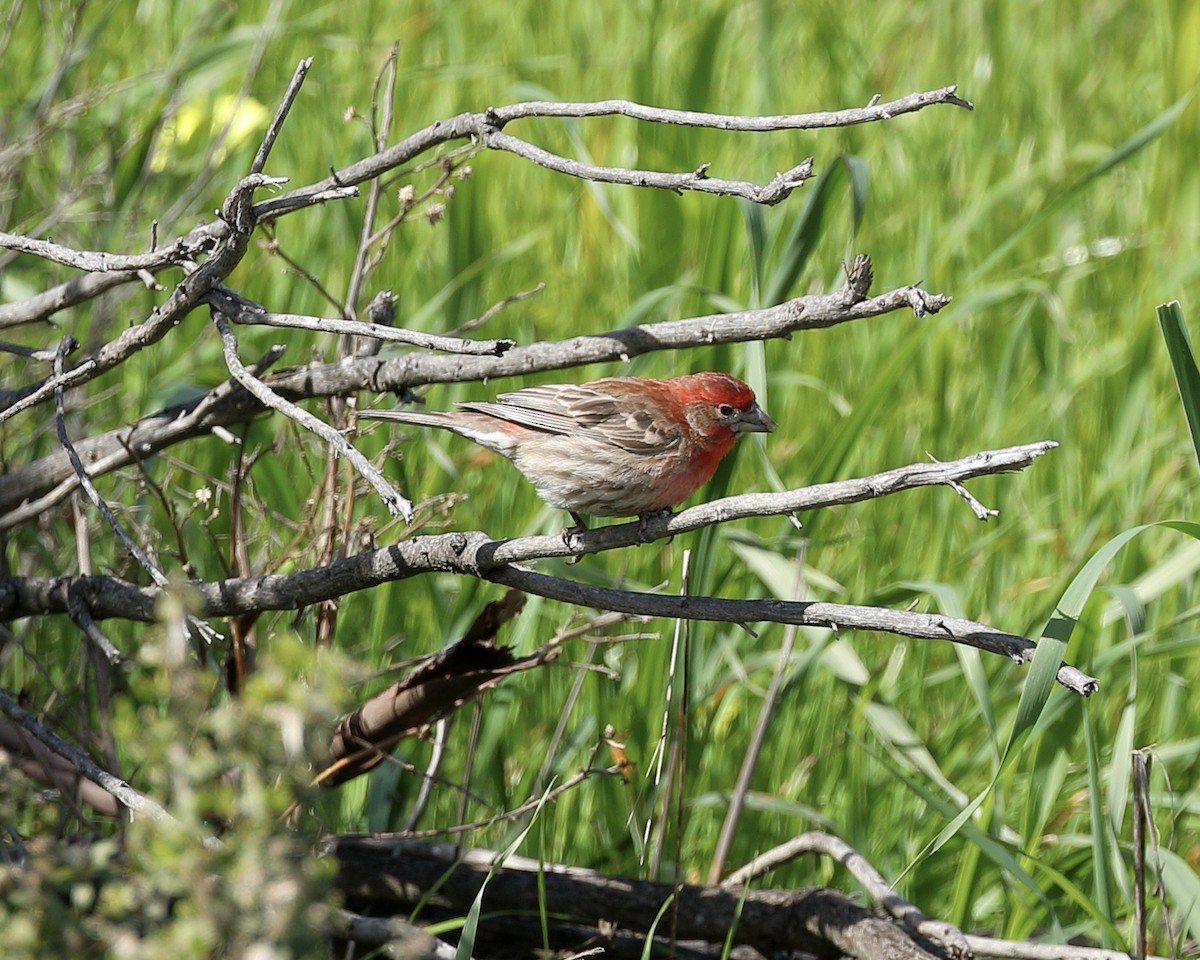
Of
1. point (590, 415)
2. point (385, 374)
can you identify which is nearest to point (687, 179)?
point (385, 374)

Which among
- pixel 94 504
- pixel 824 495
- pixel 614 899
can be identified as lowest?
pixel 614 899

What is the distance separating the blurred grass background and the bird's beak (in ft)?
0.66

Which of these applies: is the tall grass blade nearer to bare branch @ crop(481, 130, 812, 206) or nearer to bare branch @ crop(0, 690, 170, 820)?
bare branch @ crop(481, 130, 812, 206)

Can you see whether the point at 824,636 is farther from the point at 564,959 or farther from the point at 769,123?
the point at 769,123

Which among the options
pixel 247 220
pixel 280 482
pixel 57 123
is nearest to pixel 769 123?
pixel 247 220

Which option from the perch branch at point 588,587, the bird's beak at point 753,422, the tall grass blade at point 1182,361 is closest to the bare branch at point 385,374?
the perch branch at point 588,587

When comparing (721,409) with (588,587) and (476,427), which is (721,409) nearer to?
(476,427)

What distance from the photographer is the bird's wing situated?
3898 mm

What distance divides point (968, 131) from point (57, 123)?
12.7 ft

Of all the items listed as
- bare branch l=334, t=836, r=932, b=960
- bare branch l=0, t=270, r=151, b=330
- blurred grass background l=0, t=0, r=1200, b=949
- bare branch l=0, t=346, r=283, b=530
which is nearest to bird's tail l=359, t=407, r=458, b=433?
blurred grass background l=0, t=0, r=1200, b=949

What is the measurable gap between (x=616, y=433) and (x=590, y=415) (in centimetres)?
14

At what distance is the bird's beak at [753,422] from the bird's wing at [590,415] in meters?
0.18

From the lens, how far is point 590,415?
4051mm

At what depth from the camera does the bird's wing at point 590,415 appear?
3.90 metres
